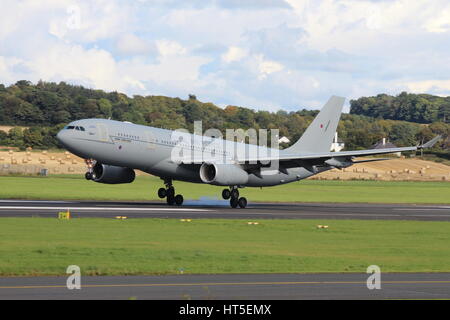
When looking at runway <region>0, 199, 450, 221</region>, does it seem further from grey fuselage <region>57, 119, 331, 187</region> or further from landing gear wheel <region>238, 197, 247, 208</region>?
landing gear wheel <region>238, 197, 247, 208</region>

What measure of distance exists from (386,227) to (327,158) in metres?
14.5

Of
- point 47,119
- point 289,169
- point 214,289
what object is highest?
point 47,119

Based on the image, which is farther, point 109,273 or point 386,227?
point 386,227

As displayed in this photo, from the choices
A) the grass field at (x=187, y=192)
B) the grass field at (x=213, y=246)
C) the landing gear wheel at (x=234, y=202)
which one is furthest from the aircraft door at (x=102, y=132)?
the grass field at (x=213, y=246)

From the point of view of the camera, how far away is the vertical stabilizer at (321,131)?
61.8m

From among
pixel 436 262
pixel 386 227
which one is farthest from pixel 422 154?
pixel 436 262

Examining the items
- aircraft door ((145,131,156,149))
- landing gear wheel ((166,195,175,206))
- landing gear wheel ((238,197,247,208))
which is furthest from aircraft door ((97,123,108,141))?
landing gear wheel ((238,197,247,208))

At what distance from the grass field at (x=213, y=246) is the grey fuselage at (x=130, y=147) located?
11.0 metres

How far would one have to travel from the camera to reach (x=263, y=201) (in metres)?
66.1

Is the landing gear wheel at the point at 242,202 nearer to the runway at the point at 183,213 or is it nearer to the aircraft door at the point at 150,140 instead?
the runway at the point at 183,213

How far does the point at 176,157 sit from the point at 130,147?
3.19m

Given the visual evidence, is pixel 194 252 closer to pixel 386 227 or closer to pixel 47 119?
pixel 386 227

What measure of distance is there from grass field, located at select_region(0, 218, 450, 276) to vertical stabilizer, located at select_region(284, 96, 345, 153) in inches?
802
